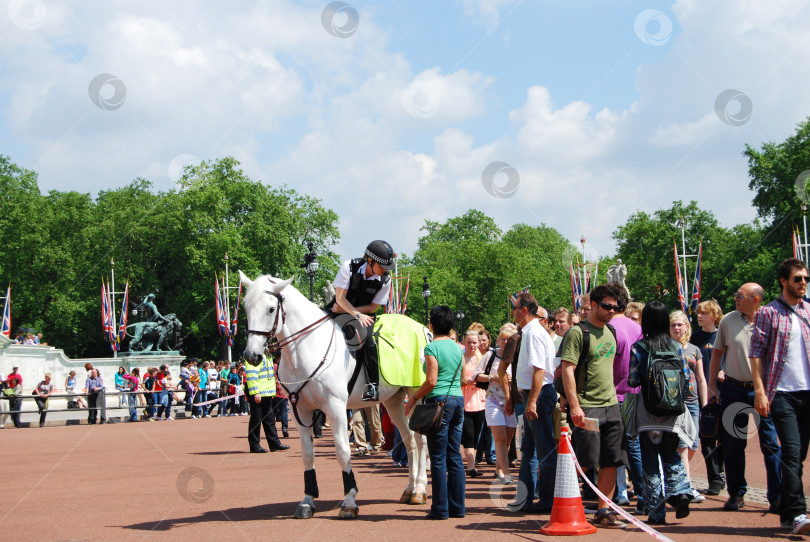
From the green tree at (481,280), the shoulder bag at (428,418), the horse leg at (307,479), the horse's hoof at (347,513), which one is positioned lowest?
the horse's hoof at (347,513)

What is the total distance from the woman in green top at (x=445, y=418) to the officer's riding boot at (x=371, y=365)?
66 cm

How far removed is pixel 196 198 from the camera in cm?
6538

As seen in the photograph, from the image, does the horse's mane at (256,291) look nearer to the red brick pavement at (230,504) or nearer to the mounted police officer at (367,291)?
the mounted police officer at (367,291)

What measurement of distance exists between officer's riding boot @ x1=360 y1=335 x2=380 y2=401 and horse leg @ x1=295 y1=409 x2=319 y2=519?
682 mm

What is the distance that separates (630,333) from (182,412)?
1209 inches

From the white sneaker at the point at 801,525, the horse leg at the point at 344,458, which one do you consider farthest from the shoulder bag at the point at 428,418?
the white sneaker at the point at 801,525

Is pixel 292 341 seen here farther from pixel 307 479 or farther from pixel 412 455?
pixel 412 455

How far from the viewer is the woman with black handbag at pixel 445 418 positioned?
824 cm

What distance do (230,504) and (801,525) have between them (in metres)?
5.90

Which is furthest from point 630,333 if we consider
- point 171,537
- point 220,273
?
point 220,273

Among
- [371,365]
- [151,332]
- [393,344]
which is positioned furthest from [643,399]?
[151,332]

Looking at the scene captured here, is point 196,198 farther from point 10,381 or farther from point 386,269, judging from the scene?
point 386,269

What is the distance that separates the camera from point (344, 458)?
8672 millimetres

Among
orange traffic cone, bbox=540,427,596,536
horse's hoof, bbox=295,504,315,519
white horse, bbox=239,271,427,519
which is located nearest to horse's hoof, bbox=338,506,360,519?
white horse, bbox=239,271,427,519
